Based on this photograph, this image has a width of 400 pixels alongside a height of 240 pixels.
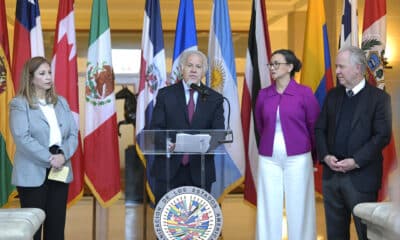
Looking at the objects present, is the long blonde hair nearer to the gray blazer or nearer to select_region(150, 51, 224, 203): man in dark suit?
the gray blazer

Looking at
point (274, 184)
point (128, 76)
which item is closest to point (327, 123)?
point (274, 184)

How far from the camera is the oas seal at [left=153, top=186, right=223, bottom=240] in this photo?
306cm

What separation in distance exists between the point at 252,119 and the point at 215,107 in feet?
3.96

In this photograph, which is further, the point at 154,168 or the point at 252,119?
the point at 252,119

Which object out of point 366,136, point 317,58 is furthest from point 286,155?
point 317,58

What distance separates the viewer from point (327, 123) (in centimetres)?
349

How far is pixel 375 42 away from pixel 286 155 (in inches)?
56.9

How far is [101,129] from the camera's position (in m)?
4.38

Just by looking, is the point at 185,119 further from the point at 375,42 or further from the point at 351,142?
the point at 375,42

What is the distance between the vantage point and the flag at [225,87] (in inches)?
175

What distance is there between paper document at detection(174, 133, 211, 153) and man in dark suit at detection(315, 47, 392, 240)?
0.80m

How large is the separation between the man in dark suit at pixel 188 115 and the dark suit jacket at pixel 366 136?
0.66 metres

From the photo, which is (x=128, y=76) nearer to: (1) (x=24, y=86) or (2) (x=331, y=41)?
(2) (x=331, y=41)

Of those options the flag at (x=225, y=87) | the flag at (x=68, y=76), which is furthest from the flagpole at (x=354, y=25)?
the flag at (x=68, y=76)
